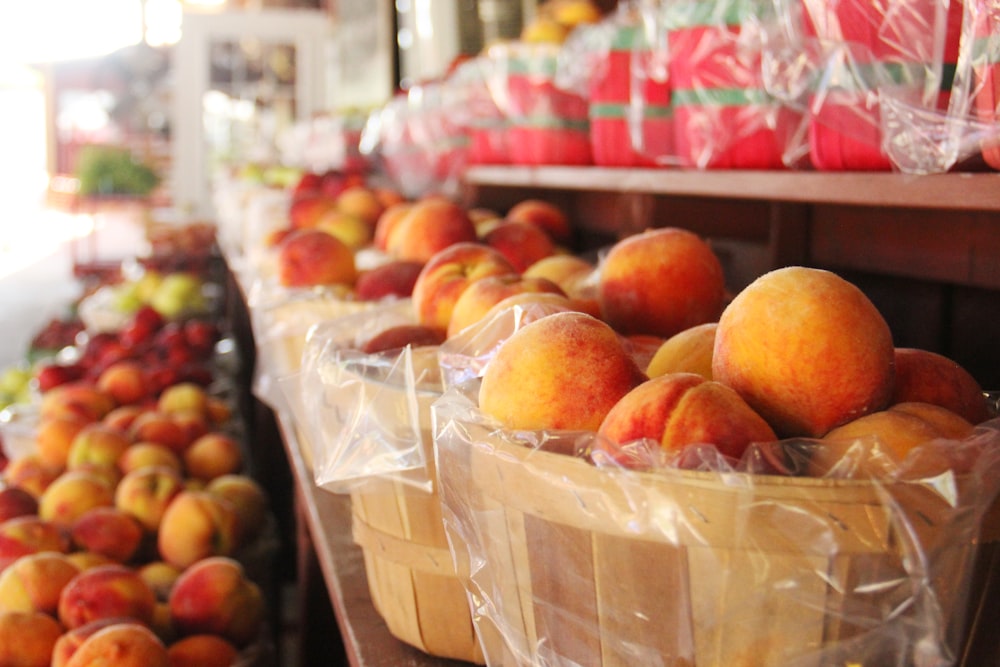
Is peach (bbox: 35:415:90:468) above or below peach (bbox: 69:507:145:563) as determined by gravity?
above

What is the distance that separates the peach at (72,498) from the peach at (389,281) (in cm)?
77

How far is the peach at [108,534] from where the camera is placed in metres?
1.60

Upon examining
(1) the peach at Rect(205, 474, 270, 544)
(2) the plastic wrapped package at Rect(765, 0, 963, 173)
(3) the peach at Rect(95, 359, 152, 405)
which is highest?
(2) the plastic wrapped package at Rect(765, 0, 963, 173)

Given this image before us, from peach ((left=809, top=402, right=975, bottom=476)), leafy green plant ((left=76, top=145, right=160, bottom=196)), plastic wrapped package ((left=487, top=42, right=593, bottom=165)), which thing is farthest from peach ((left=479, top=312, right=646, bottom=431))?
leafy green plant ((left=76, top=145, right=160, bottom=196))

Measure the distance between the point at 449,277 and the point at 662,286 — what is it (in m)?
0.25

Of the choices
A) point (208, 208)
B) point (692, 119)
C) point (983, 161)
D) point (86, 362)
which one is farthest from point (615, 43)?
point (208, 208)

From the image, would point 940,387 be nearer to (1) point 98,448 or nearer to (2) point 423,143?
(1) point 98,448

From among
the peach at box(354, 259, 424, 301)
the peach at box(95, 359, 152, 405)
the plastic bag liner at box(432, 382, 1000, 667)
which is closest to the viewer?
the plastic bag liner at box(432, 382, 1000, 667)

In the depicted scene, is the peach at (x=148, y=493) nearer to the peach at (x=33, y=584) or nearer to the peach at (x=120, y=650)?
the peach at (x=33, y=584)

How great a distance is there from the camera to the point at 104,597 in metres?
1.35

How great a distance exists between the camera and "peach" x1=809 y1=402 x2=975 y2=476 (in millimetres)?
492

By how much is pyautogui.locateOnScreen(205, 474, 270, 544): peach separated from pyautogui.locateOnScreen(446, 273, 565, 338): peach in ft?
3.30

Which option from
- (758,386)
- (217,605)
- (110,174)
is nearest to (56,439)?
(217,605)

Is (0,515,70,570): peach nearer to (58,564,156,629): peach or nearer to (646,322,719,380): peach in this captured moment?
(58,564,156,629): peach
